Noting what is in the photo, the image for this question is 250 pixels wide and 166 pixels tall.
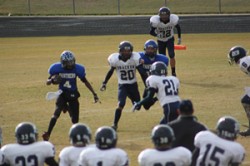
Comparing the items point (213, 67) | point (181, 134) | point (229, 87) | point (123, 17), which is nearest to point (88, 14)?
point (123, 17)

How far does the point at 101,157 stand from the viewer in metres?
8.42

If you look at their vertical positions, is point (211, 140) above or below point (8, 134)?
above

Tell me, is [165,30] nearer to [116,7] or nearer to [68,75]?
[68,75]

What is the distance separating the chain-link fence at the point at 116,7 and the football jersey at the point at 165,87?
27.3 m

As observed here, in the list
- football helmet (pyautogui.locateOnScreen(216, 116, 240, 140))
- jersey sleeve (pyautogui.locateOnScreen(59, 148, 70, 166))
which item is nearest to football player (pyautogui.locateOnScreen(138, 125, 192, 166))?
football helmet (pyautogui.locateOnScreen(216, 116, 240, 140))

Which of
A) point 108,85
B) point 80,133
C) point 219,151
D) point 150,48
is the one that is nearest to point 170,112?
point 150,48

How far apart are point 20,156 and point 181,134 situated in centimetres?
237

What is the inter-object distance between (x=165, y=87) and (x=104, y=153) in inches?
160

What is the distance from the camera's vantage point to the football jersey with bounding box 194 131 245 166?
8.76m

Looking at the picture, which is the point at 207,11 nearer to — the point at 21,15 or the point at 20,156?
the point at 21,15

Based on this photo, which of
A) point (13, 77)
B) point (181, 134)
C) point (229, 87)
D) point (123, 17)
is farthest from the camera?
point (123, 17)

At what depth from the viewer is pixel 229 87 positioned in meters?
18.8

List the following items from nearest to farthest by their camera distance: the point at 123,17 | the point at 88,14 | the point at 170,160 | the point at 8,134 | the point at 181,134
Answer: the point at 170,160 → the point at 181,134 → the point at 8,134 → the point at 123,17 → the point at 88,14

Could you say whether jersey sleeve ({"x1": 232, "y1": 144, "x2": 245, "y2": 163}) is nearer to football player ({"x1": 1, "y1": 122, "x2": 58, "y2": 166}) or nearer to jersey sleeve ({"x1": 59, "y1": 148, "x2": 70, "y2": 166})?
jersey sleeve ({"x1": 59, "y1": 148, "x2": 70, "y2": 166})
